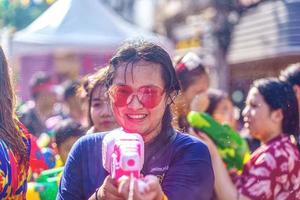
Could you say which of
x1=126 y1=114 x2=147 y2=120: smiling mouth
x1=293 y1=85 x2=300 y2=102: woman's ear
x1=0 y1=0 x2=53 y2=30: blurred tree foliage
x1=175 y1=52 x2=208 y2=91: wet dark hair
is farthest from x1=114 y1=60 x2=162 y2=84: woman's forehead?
x1=0 y1=0 x2=53 y2=30: blurred tree foliage

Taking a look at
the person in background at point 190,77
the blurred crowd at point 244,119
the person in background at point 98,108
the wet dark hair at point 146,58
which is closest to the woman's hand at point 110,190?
the wet dark hair at point 146,58

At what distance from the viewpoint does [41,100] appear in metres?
6.99

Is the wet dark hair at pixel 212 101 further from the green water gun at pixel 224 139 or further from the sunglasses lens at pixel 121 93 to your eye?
the sunglasses lens at pixel 121 93

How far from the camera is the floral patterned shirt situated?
8.52ft

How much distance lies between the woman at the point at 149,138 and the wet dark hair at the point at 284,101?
1340 mm

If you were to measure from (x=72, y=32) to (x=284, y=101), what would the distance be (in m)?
5.21

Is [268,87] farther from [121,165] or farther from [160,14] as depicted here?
[160,14]

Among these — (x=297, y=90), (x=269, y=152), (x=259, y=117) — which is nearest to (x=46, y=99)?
(x=297, y=90)

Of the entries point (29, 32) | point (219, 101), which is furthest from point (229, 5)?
point (219, 101)

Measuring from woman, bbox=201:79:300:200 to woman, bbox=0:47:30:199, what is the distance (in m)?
1.05

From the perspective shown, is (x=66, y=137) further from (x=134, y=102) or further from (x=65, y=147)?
(x=134, y=102)

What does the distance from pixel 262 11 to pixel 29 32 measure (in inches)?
197

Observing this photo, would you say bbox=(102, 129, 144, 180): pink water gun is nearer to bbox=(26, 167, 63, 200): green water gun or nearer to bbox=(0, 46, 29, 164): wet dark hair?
bbox=(0, 46, 29, 164): wet dark hair

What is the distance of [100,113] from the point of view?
356 cm
